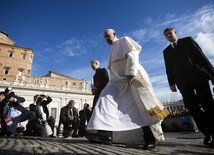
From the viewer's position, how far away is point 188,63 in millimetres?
3572

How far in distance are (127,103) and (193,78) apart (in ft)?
4.06

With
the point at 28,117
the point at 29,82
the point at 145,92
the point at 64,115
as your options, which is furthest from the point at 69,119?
the point at 29,82

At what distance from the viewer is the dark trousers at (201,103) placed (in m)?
3.34

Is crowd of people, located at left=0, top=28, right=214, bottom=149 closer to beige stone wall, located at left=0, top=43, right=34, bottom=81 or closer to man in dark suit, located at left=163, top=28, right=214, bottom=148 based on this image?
man in dark suit, located at left=163, top=28, right=214, bottom=148

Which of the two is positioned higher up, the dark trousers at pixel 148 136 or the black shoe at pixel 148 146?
the dark trousers at pixel 148 136

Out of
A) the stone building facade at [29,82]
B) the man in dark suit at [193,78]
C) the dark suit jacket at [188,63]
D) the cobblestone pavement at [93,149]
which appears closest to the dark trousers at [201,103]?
the man in dark suit at [193,78]

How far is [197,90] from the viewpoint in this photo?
343 centimetres

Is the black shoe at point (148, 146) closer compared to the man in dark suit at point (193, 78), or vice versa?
the black shoe at point (148, 146)

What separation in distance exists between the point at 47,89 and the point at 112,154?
46.4m

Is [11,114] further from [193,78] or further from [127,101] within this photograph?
[193,78]

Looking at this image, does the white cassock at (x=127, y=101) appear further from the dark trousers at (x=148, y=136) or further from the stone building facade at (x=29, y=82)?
the stone building facade at (x=29, y=82)

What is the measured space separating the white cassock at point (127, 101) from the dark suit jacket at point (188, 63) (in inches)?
25.7

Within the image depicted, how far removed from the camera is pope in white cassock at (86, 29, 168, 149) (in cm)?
312

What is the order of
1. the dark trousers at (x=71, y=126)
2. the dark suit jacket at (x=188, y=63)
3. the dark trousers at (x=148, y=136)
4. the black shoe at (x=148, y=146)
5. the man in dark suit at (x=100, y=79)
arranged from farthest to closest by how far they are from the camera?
the dark trousers at (x=71, y=126), the man in dark suit at (x=100, y=79), the dark suit jacket at (x=188, y=63), the dark trousers at (x=148, y=136), the black shoe at (x=148, y=146)
